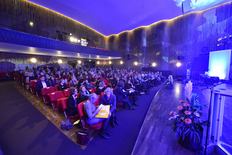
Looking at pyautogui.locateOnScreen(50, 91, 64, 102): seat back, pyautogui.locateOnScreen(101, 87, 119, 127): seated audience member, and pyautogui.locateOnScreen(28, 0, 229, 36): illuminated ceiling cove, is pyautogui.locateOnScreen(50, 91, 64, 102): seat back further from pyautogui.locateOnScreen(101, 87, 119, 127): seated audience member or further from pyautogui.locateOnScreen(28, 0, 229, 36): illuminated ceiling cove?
pyautogui.locateOnScreen(28, 0, 229, 36): illuminated ceiling cove

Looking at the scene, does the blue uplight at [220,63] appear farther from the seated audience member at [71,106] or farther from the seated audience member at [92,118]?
the seated audience member at [71,106]

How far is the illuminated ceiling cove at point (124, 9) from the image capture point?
9.74m

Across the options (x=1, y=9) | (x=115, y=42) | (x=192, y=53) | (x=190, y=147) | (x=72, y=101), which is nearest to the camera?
(x=190, y=147)

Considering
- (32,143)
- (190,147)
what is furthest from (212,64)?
(32,143)

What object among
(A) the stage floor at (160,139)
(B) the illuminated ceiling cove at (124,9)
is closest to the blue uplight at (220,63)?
(B) the illuminated ceiling cove at (124,9)

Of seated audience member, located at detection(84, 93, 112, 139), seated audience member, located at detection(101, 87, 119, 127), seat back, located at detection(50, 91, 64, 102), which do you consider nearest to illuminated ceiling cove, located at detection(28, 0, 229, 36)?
seat back, located at detection(50, 91, 64, 102)

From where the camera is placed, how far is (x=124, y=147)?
2.08 meters

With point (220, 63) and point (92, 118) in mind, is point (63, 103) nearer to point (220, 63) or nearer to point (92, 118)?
point (92, 118)

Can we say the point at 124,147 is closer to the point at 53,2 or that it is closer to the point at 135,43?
the point at 53,2

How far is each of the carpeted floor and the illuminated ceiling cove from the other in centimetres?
1104

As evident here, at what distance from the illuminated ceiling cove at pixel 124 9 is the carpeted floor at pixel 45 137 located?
434 inches

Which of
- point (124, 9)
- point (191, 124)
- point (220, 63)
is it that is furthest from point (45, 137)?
point (220, 63)

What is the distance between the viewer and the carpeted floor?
199 centimetres

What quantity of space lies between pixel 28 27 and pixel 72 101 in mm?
13106
